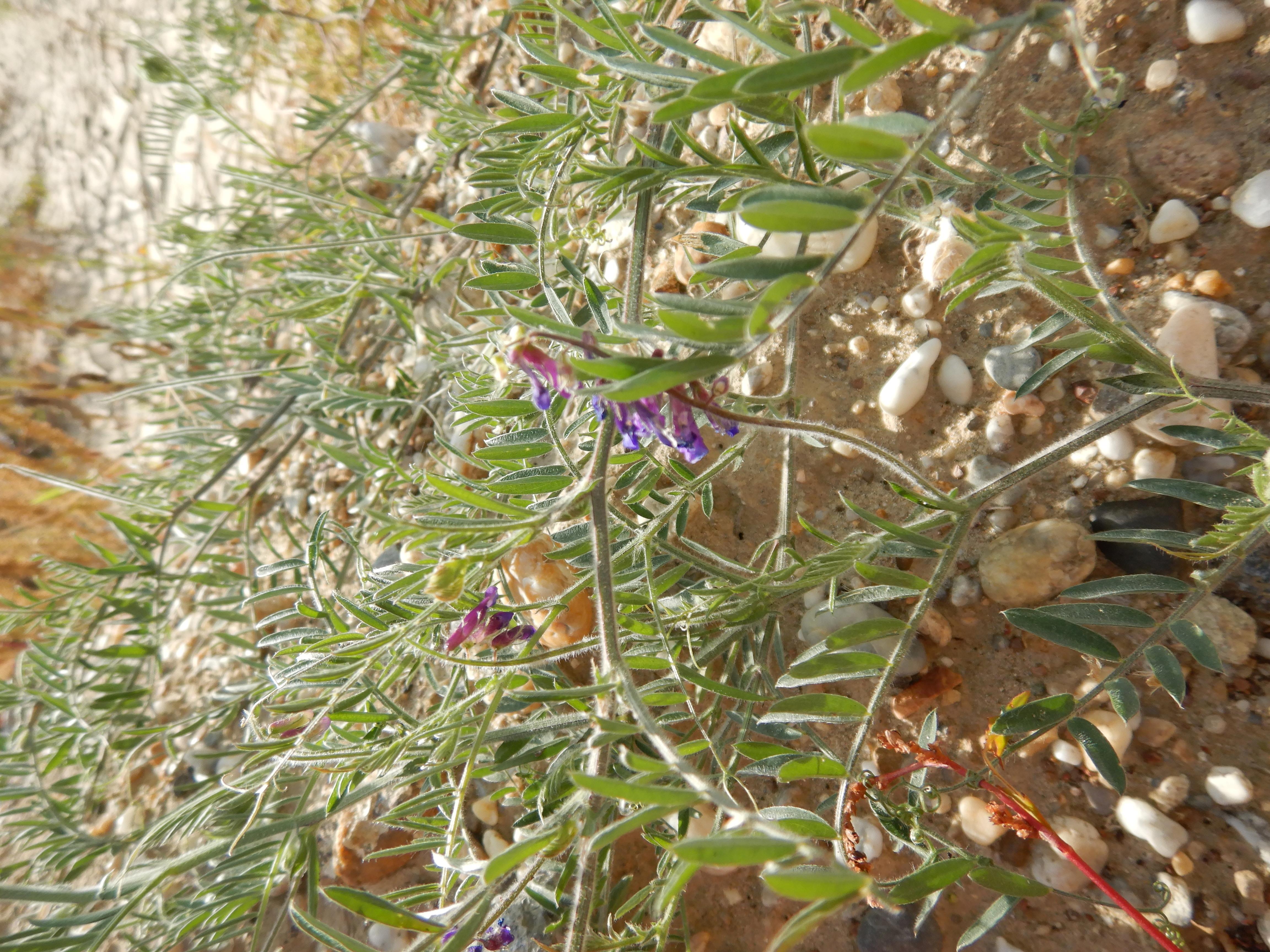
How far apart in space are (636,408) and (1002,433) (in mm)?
887

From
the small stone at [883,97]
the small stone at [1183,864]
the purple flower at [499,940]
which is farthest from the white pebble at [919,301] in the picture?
the purple flower at [499,940]

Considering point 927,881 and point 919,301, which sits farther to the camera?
point 919,301

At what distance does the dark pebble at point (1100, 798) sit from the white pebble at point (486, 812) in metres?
1.20

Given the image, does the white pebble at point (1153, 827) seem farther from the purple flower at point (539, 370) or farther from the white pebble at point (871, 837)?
the purple flower at point (539, 370)

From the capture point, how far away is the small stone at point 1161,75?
52.5 inches

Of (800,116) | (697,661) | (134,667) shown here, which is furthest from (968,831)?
(134,667)

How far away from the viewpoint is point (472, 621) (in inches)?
42.4

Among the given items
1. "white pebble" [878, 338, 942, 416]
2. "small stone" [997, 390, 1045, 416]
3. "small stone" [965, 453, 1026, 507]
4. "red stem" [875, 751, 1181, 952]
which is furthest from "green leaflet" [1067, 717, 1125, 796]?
"white pebble" [878, 338, 942, 416]

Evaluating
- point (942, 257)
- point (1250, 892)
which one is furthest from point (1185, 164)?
point (1250, 892)

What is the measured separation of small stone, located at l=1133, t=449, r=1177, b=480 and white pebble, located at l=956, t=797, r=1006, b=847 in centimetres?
66

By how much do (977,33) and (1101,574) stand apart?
108 centimetres

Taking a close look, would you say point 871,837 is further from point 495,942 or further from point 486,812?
point 486,812

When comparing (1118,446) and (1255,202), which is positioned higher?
(1255,202)

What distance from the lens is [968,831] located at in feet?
4.45
